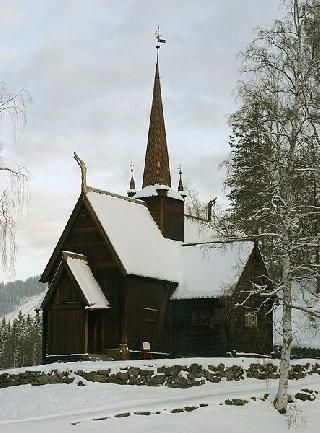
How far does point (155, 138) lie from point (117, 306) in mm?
11453

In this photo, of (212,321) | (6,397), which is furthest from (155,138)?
(6,397)

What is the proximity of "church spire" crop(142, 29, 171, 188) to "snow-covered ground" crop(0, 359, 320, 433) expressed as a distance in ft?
52.1

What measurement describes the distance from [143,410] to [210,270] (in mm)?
15139

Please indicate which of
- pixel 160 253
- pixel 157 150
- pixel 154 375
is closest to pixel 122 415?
pixel 154 375

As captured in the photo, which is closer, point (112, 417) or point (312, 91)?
point (112, 417)

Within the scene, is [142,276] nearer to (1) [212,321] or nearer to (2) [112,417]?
(1) [212,321]

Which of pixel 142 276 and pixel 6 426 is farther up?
pixel 142 276

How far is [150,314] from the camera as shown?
32.6 m

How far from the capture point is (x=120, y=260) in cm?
3091

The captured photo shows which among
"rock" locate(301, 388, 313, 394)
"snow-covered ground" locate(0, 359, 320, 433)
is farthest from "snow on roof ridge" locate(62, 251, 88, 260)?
"rock" locate(301, 388, 313, 394)

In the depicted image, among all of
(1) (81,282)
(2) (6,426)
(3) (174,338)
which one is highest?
(1) (81,282)

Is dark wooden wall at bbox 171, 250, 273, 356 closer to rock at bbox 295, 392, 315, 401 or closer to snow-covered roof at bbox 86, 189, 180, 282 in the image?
snow-covered roof at bbox 86, 189, 180, 282

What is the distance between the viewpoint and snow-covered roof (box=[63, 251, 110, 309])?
30391 mm

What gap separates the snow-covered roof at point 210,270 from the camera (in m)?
32.7
